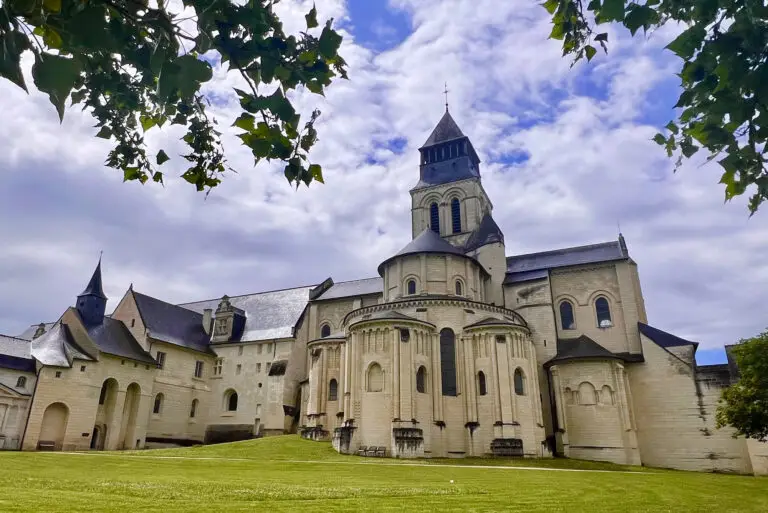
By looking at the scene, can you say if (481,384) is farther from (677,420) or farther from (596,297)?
(677,420)

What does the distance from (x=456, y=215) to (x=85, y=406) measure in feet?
118

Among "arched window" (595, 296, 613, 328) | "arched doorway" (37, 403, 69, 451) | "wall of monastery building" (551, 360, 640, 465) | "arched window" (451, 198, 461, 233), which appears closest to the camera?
"wall of monastery building" (551, 360, 640, 465)

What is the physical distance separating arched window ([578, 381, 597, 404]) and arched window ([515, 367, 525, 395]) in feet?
15.6

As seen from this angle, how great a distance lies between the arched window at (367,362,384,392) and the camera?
3188 centimetres

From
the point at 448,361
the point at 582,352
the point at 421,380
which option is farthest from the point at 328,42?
the point at 582,352

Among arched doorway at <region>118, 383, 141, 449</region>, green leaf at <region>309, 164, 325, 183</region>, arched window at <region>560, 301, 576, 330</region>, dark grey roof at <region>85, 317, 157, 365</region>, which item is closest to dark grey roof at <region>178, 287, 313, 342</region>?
dark grey roof at <region>85, 317, 157, 365</region>

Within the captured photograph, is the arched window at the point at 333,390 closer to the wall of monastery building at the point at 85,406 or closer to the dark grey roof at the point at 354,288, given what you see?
the dark grey roof at the point at 354,288

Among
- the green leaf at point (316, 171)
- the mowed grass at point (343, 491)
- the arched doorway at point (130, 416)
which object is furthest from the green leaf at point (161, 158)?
the arched doorway at point (130, 416)

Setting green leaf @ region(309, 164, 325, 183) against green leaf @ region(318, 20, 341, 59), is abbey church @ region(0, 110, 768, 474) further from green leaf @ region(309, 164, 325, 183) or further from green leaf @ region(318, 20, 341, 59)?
green leaf @ region(318, 20, 341, 59)

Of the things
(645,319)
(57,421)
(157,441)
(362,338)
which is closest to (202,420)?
(157,441)

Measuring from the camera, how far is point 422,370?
3288 cm

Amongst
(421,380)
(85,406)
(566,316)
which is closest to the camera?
(421,380)

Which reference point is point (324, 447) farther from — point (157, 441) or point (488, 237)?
point (488, 237)

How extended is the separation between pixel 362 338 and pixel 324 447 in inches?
290
